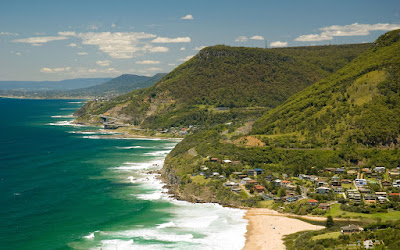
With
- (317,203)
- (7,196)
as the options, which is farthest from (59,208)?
(317,203)

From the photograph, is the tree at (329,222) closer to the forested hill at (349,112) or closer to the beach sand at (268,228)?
the beach sand at (268,228)

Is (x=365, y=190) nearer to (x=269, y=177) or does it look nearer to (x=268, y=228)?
(x=269, y=177)

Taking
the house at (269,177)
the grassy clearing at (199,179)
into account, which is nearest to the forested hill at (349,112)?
the house at (269,177)

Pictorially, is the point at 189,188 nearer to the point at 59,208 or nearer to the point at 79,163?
the point at 59,208

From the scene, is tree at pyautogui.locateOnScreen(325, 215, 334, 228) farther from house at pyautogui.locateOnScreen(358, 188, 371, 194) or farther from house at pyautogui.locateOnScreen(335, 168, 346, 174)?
house at pyautogui.locateOnScreen(335, 168, 346, 174)

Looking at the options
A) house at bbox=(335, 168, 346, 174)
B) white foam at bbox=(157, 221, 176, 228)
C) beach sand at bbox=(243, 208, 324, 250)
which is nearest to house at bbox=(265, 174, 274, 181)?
beach sand at bbox=(243, 208, 324, 250)

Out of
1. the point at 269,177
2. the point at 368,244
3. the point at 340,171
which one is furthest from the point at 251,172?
the point at 368,244
